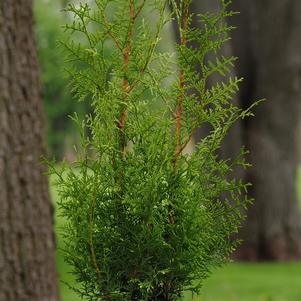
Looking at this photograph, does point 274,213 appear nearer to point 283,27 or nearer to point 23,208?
point 283,27

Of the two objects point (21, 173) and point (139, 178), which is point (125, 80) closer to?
point (139, 178)

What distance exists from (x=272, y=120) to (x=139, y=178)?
945cm

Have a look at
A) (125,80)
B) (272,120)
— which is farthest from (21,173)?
(272,120)

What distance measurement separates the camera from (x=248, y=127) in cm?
1130

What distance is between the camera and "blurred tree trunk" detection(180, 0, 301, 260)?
35.2ft

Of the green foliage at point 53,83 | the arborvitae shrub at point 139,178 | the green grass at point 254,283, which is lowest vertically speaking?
the green grass at point 254,283

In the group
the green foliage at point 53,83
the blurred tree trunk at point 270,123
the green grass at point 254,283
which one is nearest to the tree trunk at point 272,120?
the blurred tree trunk at point 270,123

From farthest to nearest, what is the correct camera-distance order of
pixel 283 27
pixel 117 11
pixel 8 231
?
pixel 283 27, pixel 8 231, pixel 117 11

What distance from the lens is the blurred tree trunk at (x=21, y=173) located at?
399 cm

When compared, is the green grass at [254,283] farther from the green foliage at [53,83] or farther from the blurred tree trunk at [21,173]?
the green foliage at [53,83]

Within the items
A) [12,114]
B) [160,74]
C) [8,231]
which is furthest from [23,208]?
[160,74]

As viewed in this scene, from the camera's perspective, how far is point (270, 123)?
11.2 metres

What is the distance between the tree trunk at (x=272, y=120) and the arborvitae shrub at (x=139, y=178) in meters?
8.92

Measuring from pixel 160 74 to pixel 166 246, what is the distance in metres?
0.51
